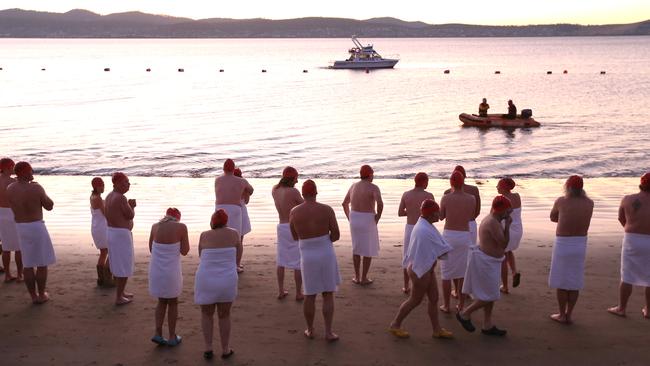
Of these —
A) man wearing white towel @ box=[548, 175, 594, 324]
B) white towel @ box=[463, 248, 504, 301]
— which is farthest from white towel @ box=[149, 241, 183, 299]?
man wearing white towel @ box=[548, 175, 594, 324]

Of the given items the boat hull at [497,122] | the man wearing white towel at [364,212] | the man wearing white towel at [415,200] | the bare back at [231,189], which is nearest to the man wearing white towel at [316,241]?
the man wearing white towel at [415,200]

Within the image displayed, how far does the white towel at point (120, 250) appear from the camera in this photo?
33.4 feet

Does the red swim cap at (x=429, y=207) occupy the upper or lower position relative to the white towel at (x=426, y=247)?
upper

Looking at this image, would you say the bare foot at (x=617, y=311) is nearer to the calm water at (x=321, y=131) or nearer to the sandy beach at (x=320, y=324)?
the sandy beach at (x=320, y=324)

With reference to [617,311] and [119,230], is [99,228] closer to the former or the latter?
[119,230]

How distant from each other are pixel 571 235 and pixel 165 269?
5437 mm

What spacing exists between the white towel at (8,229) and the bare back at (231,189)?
3257 millimetres

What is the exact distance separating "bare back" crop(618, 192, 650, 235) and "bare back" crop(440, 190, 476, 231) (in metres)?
2.09

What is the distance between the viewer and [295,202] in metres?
10.2

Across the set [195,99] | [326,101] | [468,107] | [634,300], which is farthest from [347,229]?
[195,99]

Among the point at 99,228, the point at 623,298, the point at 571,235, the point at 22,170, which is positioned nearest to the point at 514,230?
the point at 571,235

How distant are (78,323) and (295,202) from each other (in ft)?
11.5

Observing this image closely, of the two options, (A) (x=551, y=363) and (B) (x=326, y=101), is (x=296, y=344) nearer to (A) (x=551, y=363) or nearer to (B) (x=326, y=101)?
(A) (x=551, y=363)

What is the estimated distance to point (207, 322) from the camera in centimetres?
848
